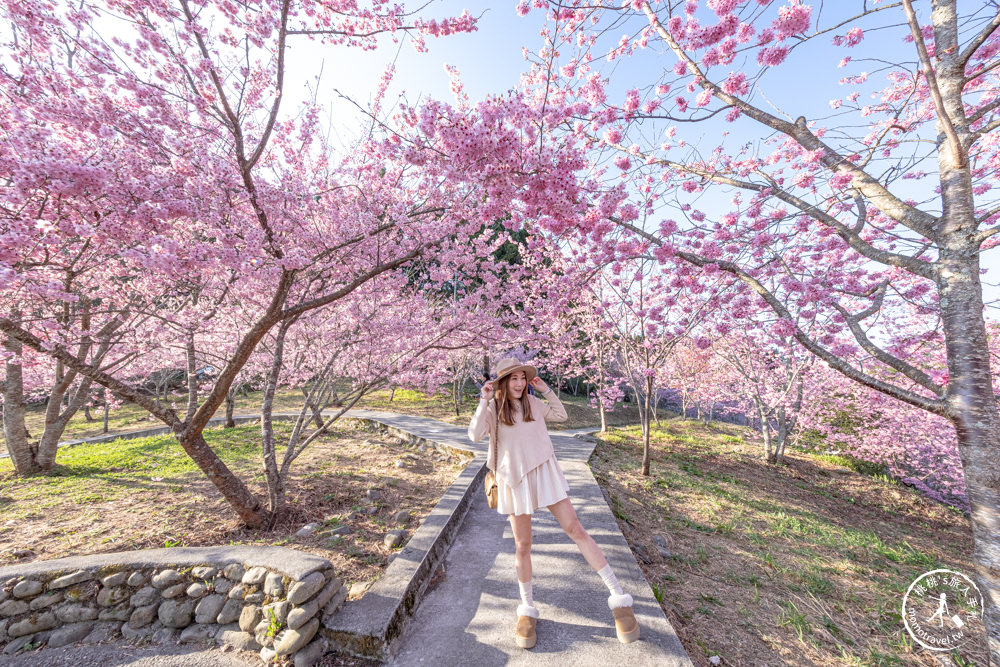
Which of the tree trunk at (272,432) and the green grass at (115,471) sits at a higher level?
the tree trunk at (272,432)

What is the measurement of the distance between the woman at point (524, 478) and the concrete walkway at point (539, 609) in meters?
0.15

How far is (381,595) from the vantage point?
2.73 meters

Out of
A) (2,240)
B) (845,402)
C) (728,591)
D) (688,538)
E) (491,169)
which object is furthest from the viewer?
(845,402)

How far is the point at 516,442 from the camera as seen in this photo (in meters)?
2.71

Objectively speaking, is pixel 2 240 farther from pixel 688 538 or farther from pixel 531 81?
pixel 688 538

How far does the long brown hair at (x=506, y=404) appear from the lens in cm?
273

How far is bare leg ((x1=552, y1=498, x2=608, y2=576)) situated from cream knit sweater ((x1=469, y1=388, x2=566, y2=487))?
34cm

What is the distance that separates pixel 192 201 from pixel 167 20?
149cm

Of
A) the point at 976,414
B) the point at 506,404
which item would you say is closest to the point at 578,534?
the point at 506,404

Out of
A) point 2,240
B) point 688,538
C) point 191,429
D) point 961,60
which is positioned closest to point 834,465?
point 688,538

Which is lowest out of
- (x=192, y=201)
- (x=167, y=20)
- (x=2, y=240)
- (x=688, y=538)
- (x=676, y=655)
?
(x=688, y=538)

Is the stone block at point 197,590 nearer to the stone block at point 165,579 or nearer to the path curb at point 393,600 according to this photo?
the stone block at point 165,579

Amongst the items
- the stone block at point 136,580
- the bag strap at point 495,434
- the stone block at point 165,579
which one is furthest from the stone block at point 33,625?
the bag strap at point 495,434

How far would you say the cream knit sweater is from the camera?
2.67m
